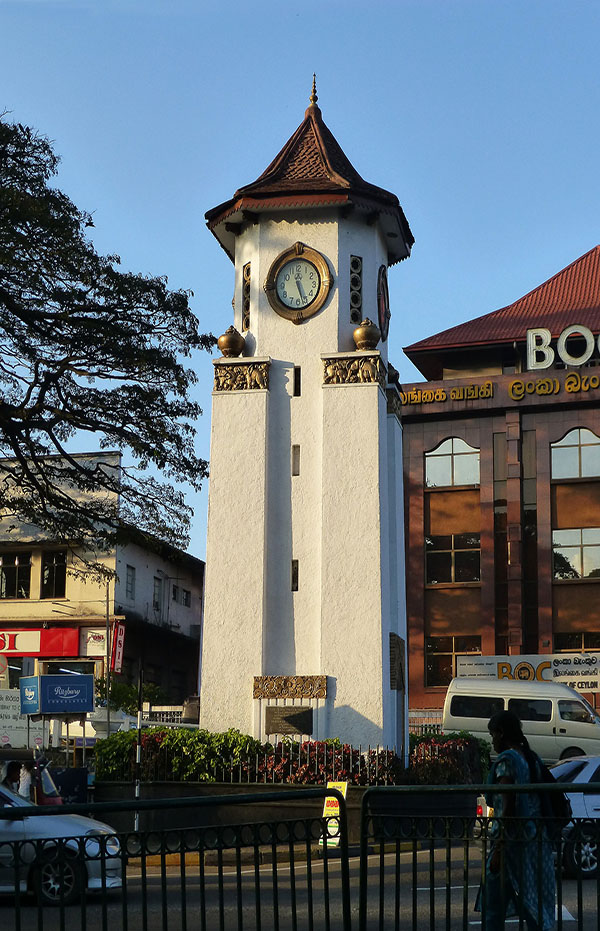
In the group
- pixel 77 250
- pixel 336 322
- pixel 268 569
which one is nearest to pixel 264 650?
pixel 268 569

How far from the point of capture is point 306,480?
969 inches

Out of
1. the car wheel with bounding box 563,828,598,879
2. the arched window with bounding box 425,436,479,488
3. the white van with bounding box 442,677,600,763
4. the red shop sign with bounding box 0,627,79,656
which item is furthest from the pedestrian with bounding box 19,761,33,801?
the arched window with bounding box 425,436,479,488

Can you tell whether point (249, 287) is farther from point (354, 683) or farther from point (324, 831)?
point (324, 831)

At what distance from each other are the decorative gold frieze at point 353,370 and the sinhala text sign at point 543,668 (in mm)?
21903

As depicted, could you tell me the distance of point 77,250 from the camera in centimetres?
2248

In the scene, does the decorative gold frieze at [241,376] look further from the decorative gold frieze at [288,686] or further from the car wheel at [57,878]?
the car wheel at [57,878]

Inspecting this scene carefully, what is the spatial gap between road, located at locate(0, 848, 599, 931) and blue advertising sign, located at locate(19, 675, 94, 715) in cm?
1013

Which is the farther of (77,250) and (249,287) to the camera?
(249,287)

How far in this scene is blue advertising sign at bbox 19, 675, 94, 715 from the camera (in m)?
22.5

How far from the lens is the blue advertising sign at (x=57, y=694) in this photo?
22.5 meters

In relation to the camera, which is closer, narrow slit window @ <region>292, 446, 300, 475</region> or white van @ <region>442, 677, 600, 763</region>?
narrow slit window @ <region>292, 446, 300, 475</region>

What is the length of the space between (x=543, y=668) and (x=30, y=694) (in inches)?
1051

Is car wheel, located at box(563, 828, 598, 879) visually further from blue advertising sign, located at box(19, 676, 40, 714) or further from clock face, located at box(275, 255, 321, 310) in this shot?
clock face, located at box(275, 255, 321, 310)

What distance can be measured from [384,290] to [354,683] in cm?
859
